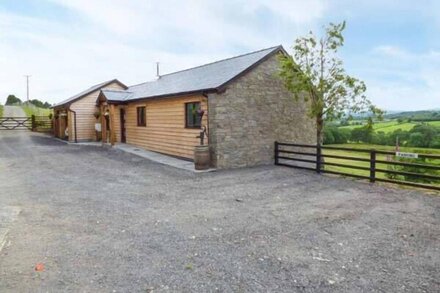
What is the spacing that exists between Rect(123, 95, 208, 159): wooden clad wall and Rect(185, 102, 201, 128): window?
0.17m

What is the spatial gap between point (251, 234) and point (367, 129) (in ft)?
27.6

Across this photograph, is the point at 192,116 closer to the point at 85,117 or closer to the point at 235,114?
the point at 235,114

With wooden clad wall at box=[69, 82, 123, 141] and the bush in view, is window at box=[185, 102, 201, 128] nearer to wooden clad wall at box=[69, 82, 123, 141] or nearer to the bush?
wooden clad wall at box=[69, 82, 123, 141]

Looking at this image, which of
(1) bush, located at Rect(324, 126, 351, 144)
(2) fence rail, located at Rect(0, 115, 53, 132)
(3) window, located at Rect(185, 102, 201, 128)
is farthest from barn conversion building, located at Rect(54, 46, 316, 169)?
(2) fence rail, located at Rect(0, 115, 53, 132)

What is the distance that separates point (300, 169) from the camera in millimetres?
11609

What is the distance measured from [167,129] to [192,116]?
6.93 ft

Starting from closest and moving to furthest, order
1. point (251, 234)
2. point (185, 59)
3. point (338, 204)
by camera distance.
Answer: point (251, 234)
point (338, 204)
point (185, 59)

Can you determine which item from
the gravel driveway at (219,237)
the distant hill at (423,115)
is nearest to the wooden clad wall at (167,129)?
the gravel driveway at (219,237)

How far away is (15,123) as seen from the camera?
114ft

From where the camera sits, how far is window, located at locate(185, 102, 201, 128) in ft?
41.8

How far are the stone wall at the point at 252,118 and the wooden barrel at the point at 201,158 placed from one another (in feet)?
1.12

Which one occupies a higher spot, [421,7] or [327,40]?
[421,7]

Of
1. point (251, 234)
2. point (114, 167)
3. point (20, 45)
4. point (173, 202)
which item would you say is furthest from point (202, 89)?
point (20, 45)

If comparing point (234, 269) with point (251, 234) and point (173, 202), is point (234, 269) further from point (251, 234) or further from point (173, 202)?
point (173, 202)
